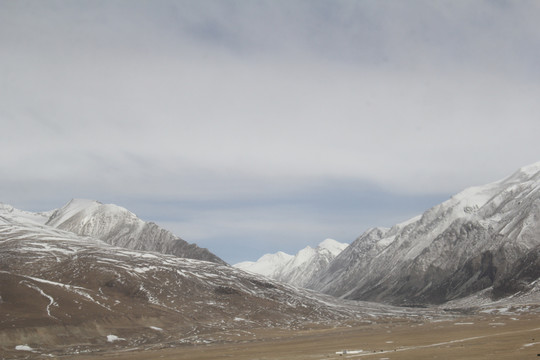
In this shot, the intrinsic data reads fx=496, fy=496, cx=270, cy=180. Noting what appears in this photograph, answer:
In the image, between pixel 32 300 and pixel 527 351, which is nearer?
pixel 527 351

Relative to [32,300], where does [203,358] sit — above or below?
below

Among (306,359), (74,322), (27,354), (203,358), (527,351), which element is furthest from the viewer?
(74,322)

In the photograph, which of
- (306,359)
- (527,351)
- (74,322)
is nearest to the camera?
(527,351)

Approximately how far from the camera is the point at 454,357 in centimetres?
7094

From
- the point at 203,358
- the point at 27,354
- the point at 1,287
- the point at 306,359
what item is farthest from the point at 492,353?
the point at 1,287

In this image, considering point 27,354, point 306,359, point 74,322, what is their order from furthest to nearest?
point 74,322
point 27,354
point 306,359

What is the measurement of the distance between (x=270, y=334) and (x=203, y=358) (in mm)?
90382

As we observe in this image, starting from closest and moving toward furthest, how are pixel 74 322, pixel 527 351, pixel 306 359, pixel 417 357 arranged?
pixel 527 351, pixel 417 357, pixel 306 359, pixel 74 322

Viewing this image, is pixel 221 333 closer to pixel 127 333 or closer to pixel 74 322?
pixel 127 333

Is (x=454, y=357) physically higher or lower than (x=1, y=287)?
lower

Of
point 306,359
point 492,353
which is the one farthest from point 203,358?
point 492,353

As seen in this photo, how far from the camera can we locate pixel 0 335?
14912 cm

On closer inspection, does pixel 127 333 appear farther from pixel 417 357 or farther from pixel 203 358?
pixel 417 357

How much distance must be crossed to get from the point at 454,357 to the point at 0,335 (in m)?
135
